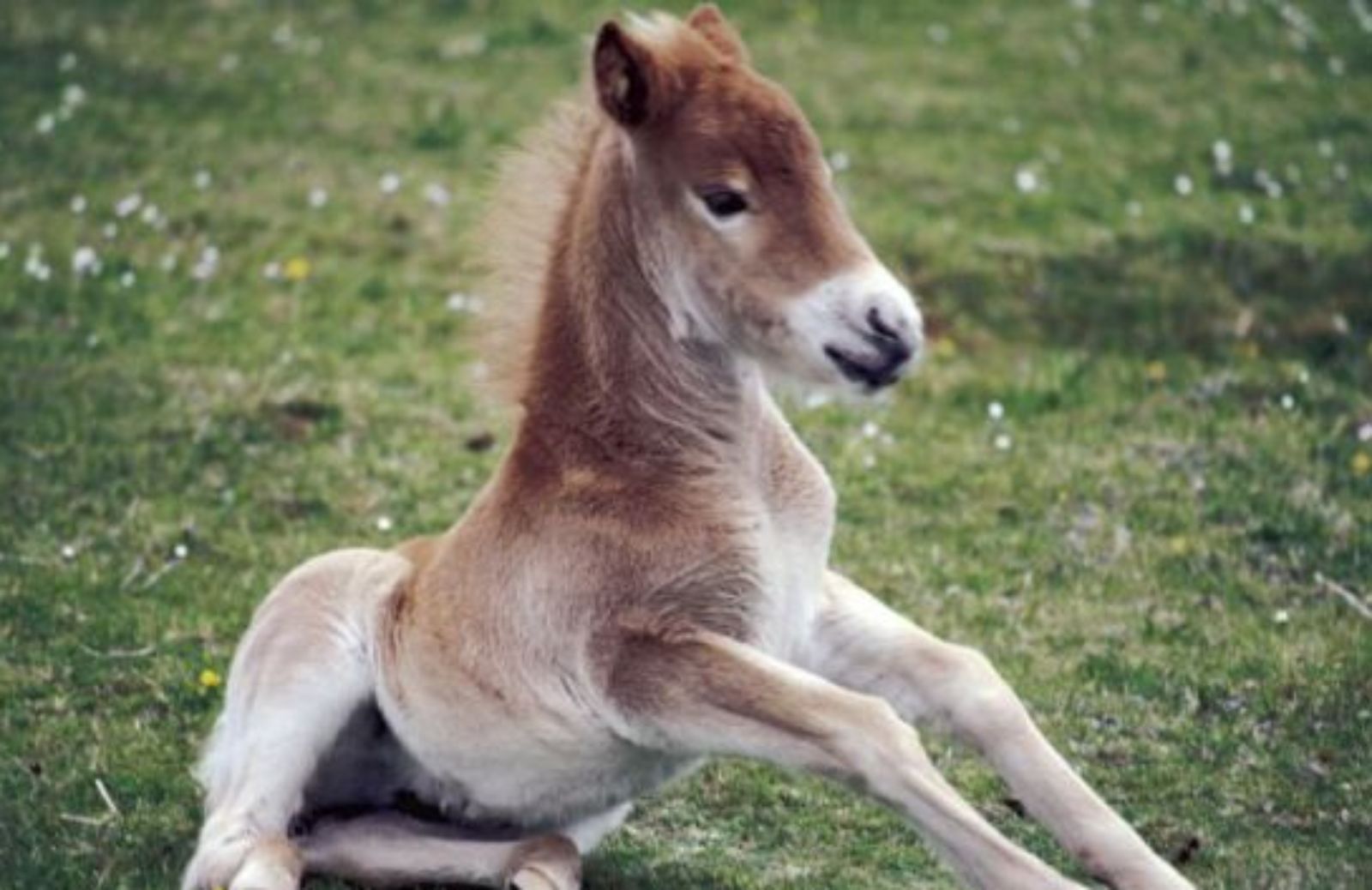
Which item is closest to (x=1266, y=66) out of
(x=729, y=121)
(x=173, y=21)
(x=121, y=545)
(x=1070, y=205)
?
(x=1070, y=205)

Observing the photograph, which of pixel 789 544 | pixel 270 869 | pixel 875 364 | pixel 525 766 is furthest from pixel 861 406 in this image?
pixel 270 869

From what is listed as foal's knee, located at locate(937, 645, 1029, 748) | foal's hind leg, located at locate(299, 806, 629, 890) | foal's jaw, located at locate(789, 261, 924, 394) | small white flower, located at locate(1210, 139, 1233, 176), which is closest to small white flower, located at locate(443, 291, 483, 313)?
small white flower, located at locate(1210, 139, 1233, 176)

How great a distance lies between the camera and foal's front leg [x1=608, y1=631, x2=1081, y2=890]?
16.8 ft

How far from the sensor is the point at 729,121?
5441mm

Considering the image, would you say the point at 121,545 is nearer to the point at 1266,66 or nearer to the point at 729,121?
the point at 729,121

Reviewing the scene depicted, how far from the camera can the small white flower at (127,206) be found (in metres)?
12.1

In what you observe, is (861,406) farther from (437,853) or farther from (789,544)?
(437,853)

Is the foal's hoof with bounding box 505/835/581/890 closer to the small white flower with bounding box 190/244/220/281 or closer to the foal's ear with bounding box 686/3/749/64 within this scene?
the foal's ear with bounding box 686/3/749/64

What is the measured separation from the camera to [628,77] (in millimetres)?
5547

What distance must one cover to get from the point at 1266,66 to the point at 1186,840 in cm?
944

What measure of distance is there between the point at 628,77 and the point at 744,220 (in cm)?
46

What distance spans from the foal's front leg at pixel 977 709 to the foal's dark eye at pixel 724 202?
1.05 meters

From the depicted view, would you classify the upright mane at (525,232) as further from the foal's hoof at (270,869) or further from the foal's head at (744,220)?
the foal's hoof at (270,869)

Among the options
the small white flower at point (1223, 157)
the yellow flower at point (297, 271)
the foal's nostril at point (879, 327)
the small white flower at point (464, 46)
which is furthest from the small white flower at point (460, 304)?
the foal's nostril at point (879, 327)
